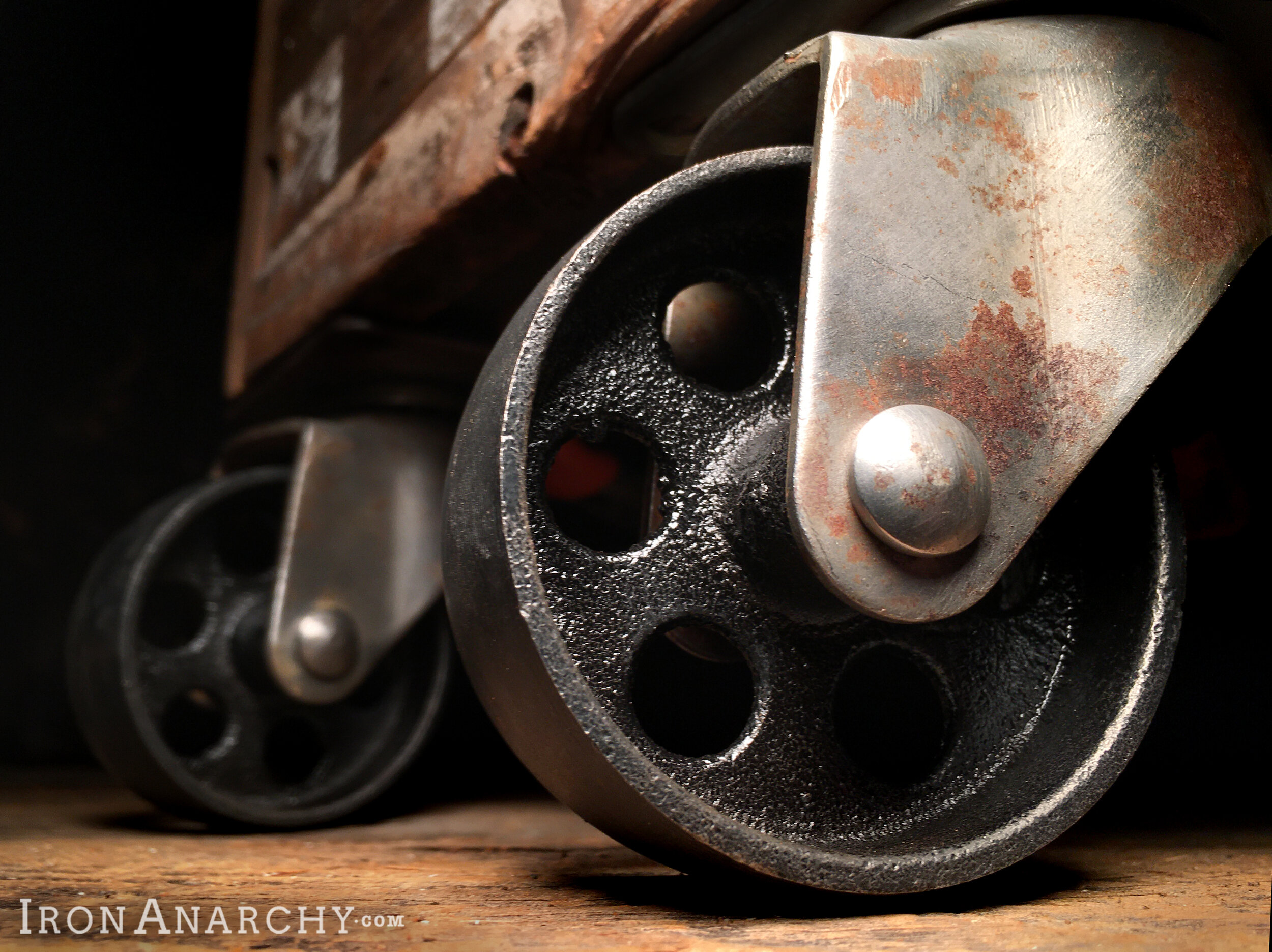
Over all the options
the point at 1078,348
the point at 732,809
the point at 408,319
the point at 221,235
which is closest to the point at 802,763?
the point at 732,809

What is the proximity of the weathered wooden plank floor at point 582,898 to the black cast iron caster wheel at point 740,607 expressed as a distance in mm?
49

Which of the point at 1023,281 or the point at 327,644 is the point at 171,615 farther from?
the point at 1023,281

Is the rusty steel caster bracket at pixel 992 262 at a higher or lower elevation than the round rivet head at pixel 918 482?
higher

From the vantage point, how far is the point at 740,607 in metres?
0.91

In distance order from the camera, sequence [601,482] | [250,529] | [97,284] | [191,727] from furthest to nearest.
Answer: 1. [97,284]
2. [191,727]
3. [250,529]
4. [601,482]

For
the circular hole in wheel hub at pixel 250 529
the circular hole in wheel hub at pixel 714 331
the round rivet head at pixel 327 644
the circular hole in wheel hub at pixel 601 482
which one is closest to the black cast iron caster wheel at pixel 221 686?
the circular hole in wheel hub at pixel 250 529

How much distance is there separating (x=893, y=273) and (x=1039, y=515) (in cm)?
21

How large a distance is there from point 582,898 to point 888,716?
0.41 meters

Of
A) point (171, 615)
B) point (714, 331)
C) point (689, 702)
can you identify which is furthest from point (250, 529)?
point (714, 331)

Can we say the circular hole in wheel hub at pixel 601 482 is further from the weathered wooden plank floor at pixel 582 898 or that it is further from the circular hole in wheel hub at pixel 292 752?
the circular hole in wheel hub at pixel 292 752

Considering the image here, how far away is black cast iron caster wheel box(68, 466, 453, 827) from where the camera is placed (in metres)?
1.58

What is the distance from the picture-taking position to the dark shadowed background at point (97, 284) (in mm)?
2955

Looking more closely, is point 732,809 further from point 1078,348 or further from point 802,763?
point 1078,348

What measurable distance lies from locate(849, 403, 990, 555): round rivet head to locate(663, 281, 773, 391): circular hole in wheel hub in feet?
0.89
